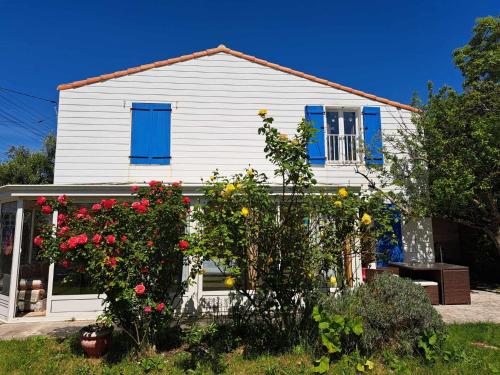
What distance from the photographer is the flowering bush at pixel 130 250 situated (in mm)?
4629

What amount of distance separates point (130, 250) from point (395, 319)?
3.68 m

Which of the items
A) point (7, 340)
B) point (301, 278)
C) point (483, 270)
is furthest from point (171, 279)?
point (483, 270)

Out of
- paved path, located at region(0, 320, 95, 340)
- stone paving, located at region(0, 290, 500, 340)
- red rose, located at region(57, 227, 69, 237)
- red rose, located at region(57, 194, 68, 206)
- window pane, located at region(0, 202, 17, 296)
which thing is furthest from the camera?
window pane, located at region(0, 202, 17, 296)

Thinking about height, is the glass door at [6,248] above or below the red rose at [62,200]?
below

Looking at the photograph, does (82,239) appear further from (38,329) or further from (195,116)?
(195,116)

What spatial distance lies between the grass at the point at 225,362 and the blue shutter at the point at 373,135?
5893 millimetres

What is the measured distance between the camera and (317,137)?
10.5 metres

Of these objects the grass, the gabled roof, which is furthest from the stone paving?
the gabled roof

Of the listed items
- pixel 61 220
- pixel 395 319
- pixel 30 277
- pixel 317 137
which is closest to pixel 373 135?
pixel 317 137

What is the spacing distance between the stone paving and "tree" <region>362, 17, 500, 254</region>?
8.53 feet

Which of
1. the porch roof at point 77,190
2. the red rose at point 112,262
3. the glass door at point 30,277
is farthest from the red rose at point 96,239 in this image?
the glass door at point 30,277

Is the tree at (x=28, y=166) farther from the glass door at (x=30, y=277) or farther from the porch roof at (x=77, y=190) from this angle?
the porch roof at (x=77, y=190)

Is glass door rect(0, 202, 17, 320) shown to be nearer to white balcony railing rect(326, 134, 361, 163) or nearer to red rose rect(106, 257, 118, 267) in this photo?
red rose rect(106, 257, 118, 267)

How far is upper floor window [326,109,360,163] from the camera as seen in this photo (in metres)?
10.6
